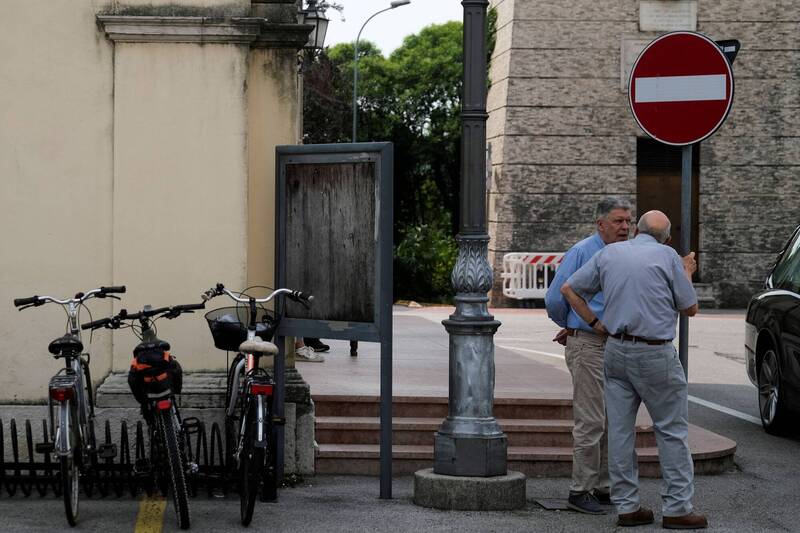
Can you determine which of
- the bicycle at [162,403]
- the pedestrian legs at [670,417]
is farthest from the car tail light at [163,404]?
the pedestrian legs at [670,417]

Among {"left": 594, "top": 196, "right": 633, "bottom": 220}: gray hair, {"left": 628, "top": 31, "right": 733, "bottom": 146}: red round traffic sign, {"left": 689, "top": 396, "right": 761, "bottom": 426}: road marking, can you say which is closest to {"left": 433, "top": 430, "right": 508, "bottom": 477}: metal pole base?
{"left": 594, "top": 196, "right": 633, "bottom": 220}: gray hair

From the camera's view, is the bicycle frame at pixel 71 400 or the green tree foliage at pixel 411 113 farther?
the green tree foliage at pixel 411 113

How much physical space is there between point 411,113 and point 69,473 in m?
36.2

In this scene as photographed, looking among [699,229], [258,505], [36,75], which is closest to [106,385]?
[258,505]

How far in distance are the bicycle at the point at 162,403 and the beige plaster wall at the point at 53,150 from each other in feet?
3.89

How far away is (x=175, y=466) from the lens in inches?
299

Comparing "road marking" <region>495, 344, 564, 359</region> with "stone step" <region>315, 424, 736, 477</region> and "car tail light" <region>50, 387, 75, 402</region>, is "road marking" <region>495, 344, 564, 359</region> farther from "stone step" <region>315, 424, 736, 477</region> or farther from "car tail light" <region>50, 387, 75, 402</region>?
"car tail light" <region>50, 387, 75, 402</region>

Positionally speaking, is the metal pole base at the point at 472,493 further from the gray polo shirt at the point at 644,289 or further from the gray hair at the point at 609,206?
the gray hair at the point at 609,206

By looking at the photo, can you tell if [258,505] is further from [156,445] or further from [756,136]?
[756,136]

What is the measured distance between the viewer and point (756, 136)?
30.6 metres

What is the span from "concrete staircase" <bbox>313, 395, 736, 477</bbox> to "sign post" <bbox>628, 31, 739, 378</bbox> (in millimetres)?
1819

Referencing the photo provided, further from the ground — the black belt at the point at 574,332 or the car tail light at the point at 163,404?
the black belt at the point at 574,332

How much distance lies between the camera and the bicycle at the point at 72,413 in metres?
7.71

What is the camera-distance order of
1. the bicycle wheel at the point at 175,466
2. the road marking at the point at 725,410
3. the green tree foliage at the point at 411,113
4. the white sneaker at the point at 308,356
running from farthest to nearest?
the green tree foliage at the point at 411,113, the white sneaker at the point at 308,356, the road marking at the point at 725,410, the bicycle wheel at the point at 175,466
